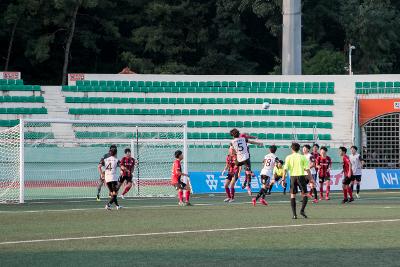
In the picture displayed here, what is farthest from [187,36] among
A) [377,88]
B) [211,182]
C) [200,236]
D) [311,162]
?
[200,236]

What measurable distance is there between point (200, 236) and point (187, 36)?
50085 millimetres

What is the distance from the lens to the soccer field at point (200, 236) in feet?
49.1

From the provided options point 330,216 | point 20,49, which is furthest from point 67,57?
point 330,216

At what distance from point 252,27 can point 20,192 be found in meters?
41.6

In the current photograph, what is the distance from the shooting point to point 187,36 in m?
68.0

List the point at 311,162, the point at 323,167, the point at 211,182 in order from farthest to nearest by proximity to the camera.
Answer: the point at 211,182 < the point at 311,162 < the point at 323,167

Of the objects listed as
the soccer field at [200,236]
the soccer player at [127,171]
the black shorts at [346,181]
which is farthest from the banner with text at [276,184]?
the soccer field at [200,236]

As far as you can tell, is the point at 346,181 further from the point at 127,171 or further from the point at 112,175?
the point at 112,175

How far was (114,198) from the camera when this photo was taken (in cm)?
2717

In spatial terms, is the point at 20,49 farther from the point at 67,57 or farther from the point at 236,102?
the point at 236,102

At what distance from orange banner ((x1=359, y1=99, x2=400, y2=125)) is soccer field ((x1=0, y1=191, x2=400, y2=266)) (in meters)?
21.6

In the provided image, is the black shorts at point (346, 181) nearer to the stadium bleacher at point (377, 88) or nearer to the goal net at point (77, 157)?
the goal net at point (77, 157)

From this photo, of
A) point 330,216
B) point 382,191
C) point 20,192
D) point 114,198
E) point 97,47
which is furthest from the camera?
point 97,47

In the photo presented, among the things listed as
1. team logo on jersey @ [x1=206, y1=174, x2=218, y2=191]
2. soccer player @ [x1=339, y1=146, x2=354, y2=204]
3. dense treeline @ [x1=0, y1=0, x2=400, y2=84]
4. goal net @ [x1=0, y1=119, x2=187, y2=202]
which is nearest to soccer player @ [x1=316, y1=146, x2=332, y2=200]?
soccer player @ [x1=339, y1=146, x2=354, y2=204]
